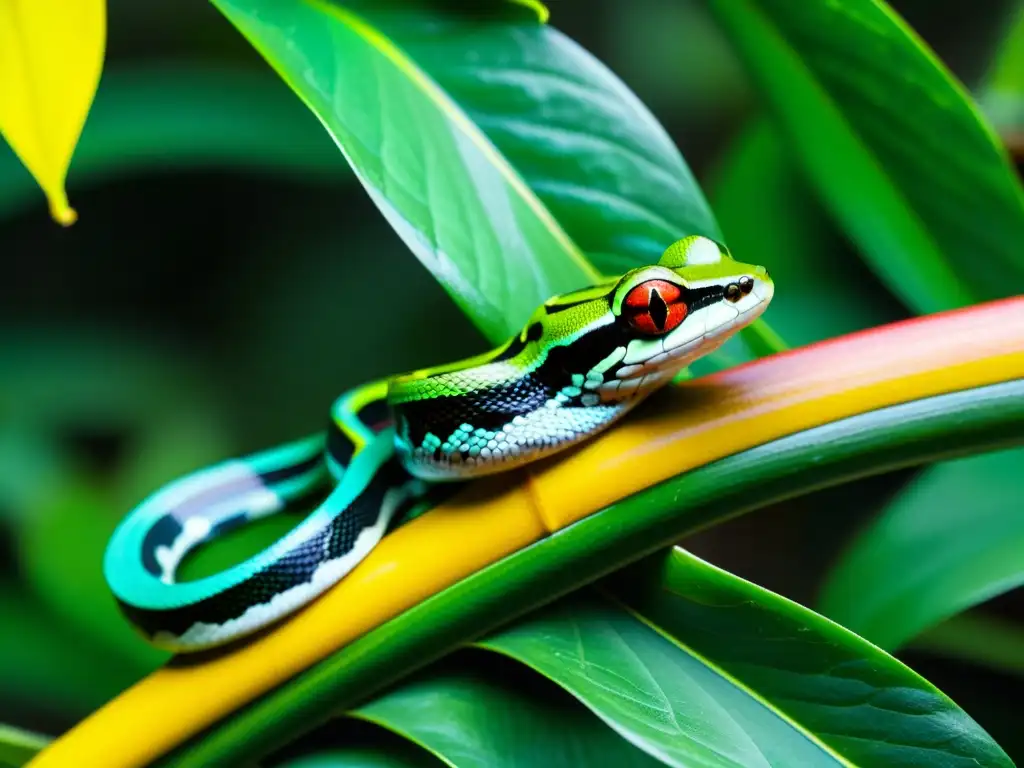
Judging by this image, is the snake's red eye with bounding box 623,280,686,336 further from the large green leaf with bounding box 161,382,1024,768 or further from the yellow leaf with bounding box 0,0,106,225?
the yellow leaf with bounding box 0,0,106,225

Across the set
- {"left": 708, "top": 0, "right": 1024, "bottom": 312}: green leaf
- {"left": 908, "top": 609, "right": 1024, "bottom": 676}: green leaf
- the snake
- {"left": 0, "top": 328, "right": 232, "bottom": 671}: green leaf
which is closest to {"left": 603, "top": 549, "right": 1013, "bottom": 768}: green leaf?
the snake

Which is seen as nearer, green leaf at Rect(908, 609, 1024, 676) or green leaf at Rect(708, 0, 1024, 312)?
green leaf at Rect(708, 0, 1024, 312)

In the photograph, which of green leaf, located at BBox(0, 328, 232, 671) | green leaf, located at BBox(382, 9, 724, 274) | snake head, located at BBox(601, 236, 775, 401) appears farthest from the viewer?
green leaf, located at BBox(0, 328, 232, 671)

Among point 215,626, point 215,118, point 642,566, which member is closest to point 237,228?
point 215,118

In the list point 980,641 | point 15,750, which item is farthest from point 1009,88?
point 15,750

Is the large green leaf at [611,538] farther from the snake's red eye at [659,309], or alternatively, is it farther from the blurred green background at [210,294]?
the blurred green background at [210,294]

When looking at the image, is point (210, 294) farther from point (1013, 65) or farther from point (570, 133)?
point (1013, 65)
